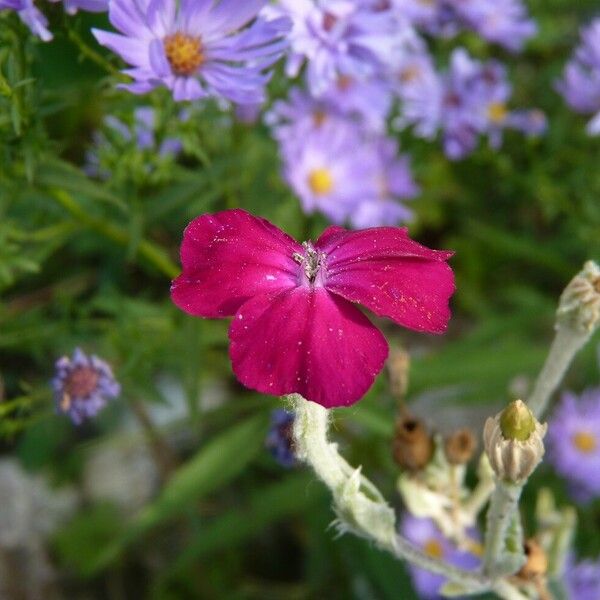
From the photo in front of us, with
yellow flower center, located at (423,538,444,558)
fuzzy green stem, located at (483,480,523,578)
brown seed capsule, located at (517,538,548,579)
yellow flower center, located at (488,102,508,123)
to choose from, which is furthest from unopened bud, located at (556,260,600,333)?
yellow flower center, located at (488,102,508,123)

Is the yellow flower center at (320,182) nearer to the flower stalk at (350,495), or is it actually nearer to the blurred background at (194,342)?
the blurred background at (194,342)

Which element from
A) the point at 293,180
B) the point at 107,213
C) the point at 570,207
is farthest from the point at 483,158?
the point at 107,213

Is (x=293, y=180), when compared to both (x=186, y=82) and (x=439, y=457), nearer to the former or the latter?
(x=186, y=82)

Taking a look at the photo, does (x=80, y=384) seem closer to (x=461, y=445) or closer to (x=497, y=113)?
(x=461, y=445)

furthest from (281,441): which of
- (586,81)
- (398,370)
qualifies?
(586,81)

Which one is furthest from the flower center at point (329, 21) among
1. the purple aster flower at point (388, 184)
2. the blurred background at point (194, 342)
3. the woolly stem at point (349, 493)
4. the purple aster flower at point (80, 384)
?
the woolly stem at point (349, 493)
